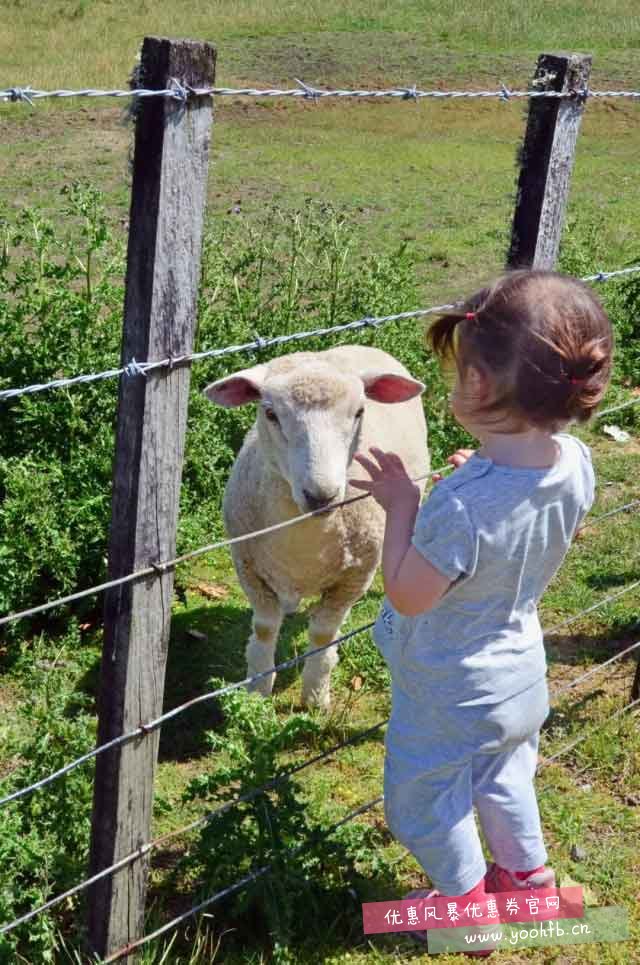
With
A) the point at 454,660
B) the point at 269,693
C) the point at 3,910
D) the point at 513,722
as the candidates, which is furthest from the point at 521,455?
the point at 269,693

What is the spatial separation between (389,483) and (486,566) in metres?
0.31

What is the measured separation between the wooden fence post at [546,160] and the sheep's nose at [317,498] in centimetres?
94

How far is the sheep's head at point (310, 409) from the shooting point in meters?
3.64

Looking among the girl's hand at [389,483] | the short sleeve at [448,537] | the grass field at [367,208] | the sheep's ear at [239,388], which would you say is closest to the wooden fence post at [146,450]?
the grass field at [367,208]

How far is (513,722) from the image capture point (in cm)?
268

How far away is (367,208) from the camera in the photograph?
44.5 ft

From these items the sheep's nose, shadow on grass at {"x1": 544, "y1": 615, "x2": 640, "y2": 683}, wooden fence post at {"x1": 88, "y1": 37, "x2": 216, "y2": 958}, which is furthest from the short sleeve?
shadow on grass at {"x1": 544, "y1": 615, "x2": 640, "y2": 683}

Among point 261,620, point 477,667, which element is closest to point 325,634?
point 261,620

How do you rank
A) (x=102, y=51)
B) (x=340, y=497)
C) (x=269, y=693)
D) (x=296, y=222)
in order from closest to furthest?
(x=340, y=497) < (x=269, y=693) < (x=296, y=222) < (x=102, y=51)

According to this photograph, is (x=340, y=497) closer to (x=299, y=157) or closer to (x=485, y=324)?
(x=485, y=324)

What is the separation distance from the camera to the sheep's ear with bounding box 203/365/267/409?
12.5ft

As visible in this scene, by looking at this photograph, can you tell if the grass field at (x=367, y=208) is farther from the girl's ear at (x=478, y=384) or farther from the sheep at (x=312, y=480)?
the girl's ear at (x=478, y=384)

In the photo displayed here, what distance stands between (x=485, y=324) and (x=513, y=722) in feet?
3.25

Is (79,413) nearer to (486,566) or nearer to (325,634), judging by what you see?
(325,634)
